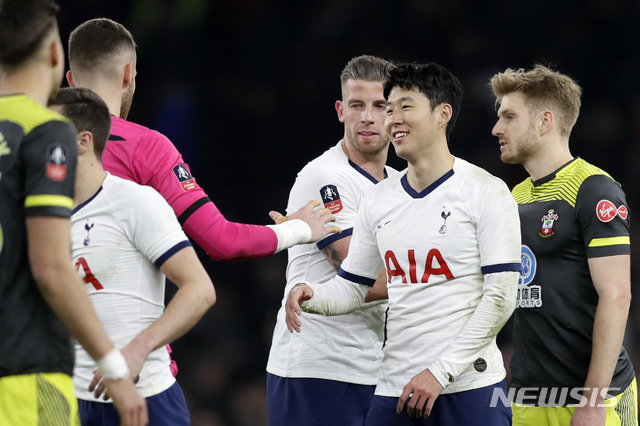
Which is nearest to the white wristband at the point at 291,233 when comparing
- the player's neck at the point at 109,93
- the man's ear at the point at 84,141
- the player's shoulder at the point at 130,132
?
the player's shoulder at the point at 130,132

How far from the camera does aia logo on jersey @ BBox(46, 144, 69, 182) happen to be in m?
2.09

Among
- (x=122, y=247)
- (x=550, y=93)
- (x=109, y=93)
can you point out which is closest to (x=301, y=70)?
(x=550, y=93)

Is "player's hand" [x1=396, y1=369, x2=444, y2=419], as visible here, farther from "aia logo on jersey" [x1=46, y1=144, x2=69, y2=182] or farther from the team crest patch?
"aia logo on jersey" [x1=46, y1=144, x2=69, y2=182]

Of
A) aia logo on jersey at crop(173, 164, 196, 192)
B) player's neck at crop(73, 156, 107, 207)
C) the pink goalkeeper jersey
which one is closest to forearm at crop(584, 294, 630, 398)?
the pink goalkeeper jersey

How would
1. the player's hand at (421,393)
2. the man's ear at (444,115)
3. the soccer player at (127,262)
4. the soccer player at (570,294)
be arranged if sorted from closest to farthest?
the soccer player at (127,262)
the player's hand at (421,393)
the soccer player at (570,294)
the man's ear at (444,115)

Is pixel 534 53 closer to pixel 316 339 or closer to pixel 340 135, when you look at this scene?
pixel 340 135

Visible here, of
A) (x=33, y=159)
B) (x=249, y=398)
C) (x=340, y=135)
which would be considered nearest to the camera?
(x=33, y=159)

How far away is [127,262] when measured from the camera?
2.69 m

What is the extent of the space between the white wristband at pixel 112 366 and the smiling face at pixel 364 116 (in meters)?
2.51

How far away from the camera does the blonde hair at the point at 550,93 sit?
3988 millimetres

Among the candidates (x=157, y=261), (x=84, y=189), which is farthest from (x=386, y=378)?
(x=84, y=189)

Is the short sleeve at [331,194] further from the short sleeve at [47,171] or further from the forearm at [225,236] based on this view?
the short sleeve at [47,171]

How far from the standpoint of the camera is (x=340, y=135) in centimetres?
900

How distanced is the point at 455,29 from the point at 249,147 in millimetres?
3136
